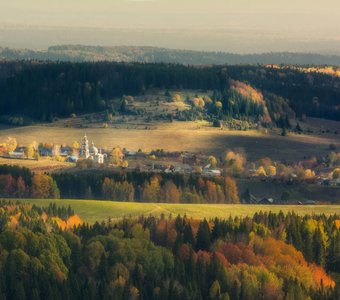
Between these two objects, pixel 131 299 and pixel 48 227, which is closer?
pixel 131 299

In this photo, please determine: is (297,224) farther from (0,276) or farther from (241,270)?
(0,276)

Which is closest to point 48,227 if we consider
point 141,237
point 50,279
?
point 141,237

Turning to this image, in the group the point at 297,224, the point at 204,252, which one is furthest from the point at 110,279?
the point at 297,224

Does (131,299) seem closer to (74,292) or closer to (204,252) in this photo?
(74,292)

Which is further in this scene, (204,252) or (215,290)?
(204,252)

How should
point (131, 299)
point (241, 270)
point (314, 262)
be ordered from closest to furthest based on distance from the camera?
1. point (131, 299)
2. point (241, 270)
3. point (314, 262)

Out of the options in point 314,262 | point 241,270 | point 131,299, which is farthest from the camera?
point 314,262
